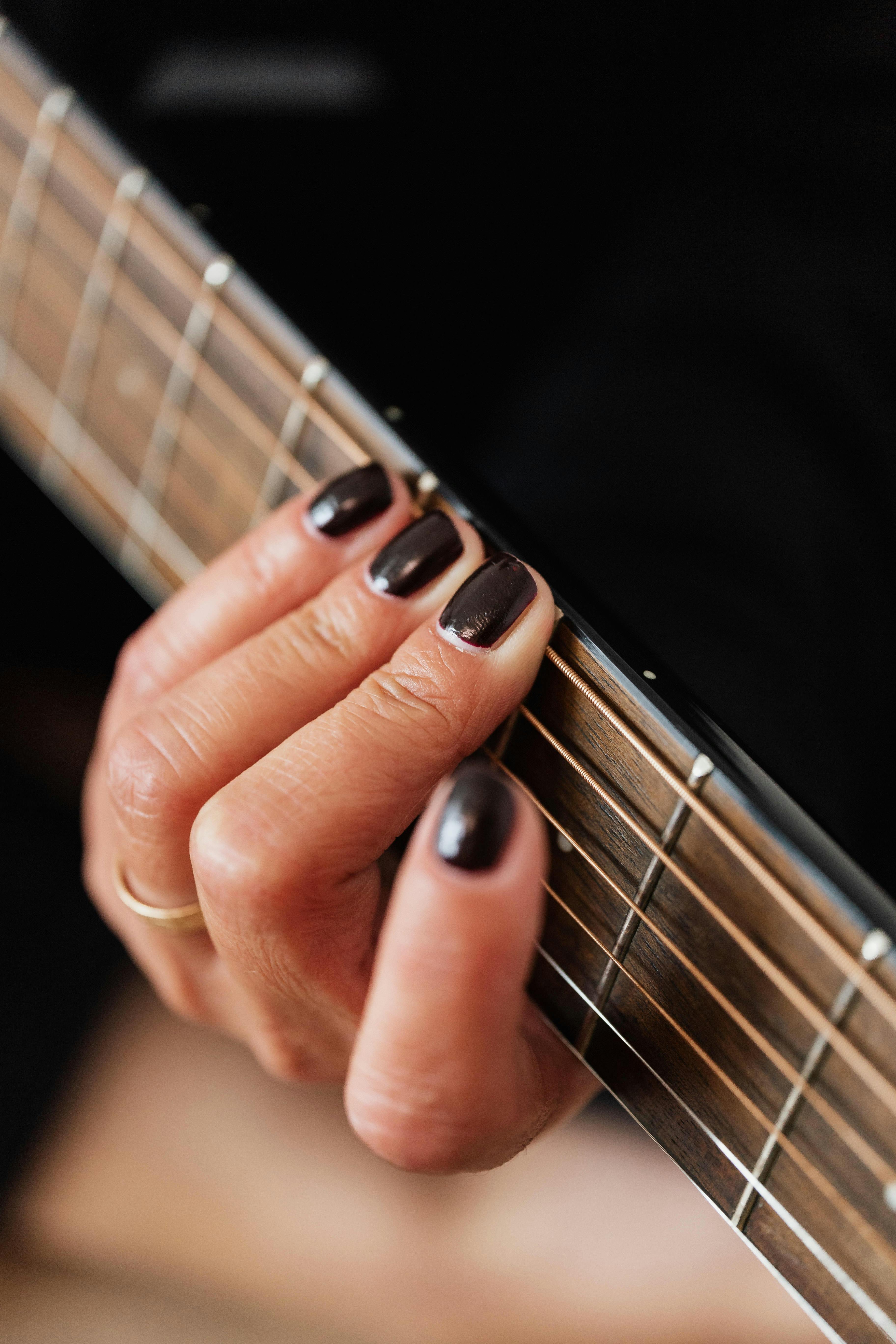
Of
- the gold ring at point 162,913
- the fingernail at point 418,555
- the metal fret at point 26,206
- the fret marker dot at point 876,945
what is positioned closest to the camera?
the fret marker dot at point 876,945

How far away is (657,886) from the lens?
42cm

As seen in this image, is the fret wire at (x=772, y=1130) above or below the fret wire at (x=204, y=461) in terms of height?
below

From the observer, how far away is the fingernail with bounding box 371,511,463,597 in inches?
18.1

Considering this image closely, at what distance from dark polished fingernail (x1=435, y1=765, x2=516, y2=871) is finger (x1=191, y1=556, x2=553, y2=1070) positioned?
66mm

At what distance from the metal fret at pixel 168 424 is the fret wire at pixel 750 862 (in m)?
0.31

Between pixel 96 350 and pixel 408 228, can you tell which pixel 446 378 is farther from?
pixel 96 350

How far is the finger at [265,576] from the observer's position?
49 centimetres

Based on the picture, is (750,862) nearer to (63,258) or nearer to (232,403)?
(232,403)

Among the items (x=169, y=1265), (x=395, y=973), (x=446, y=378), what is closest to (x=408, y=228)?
(x=446, y=378)

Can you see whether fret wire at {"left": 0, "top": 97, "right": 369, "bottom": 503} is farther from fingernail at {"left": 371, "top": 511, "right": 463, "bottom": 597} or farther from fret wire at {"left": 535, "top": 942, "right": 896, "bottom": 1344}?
fret wire at {"left": 535, "top": 942, "right": 896, "bottom": 1344}

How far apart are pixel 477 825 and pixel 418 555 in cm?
15

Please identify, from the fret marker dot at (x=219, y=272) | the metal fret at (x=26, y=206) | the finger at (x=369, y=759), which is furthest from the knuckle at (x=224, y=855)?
the metal fret at (x=26, y=206)

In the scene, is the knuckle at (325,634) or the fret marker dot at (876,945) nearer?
the fret marker dot at (876,945)

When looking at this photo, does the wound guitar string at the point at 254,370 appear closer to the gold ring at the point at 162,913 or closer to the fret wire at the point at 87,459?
the fret wire at the point at 87,459
